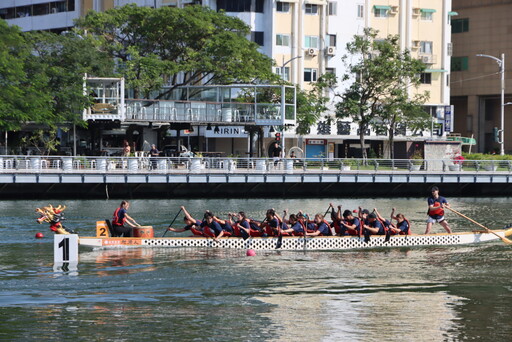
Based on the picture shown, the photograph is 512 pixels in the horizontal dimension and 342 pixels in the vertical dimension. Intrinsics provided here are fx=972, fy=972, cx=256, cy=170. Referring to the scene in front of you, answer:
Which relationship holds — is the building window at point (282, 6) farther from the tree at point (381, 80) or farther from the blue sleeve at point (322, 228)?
the blue sleeve at point (322, 228)

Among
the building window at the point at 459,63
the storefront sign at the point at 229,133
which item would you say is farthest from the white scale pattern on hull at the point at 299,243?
the building window at the point at 459,63

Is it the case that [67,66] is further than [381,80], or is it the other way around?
[381,80]

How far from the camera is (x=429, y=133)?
310 feet

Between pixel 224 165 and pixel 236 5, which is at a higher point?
pixel 236 5

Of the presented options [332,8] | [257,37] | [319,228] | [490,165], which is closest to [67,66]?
[257,37]

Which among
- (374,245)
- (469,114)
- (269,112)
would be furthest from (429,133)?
(374,245)

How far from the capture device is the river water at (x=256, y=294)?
76.2 ft

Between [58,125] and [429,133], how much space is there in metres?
39.9

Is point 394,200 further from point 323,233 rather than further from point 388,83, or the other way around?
point 323,233

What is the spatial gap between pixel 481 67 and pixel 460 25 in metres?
5.80

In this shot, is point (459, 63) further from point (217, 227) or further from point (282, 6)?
point (217, 227)

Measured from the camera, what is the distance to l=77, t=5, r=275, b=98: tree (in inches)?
2808

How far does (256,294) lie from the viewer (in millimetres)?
27469

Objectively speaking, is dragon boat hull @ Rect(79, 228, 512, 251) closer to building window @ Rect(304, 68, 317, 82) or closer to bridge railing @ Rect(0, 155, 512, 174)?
bridge railing @ Rect(0, 155, 512, 174)
